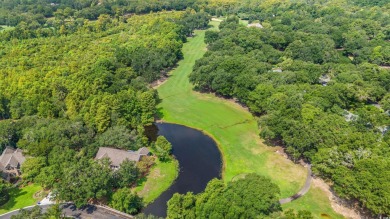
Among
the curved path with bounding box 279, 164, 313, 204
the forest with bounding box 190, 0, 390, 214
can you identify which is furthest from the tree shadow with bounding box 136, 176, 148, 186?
the forest with bounding box 190, 0, 390, 214

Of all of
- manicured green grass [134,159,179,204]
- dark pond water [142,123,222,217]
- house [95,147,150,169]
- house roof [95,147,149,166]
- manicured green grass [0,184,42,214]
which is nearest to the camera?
manicured green grass [0,184,42,214]

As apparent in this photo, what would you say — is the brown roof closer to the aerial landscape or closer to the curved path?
the aerial landscape

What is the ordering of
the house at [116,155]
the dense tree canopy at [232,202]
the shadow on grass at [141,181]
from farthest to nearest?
1. the house at [116,155]
2. the shadow on grass at [141,181]
3. the dense tree canopy at [232,202]

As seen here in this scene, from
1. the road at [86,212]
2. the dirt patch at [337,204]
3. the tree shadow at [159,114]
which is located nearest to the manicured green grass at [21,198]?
the road at [86,212]

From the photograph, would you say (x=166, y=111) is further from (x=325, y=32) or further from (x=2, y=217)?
(x=325, y=32)

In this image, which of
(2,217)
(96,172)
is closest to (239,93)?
(96,172)

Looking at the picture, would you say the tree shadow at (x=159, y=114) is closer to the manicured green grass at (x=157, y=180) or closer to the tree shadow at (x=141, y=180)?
the manicured green grass at (x=157, y=180)
